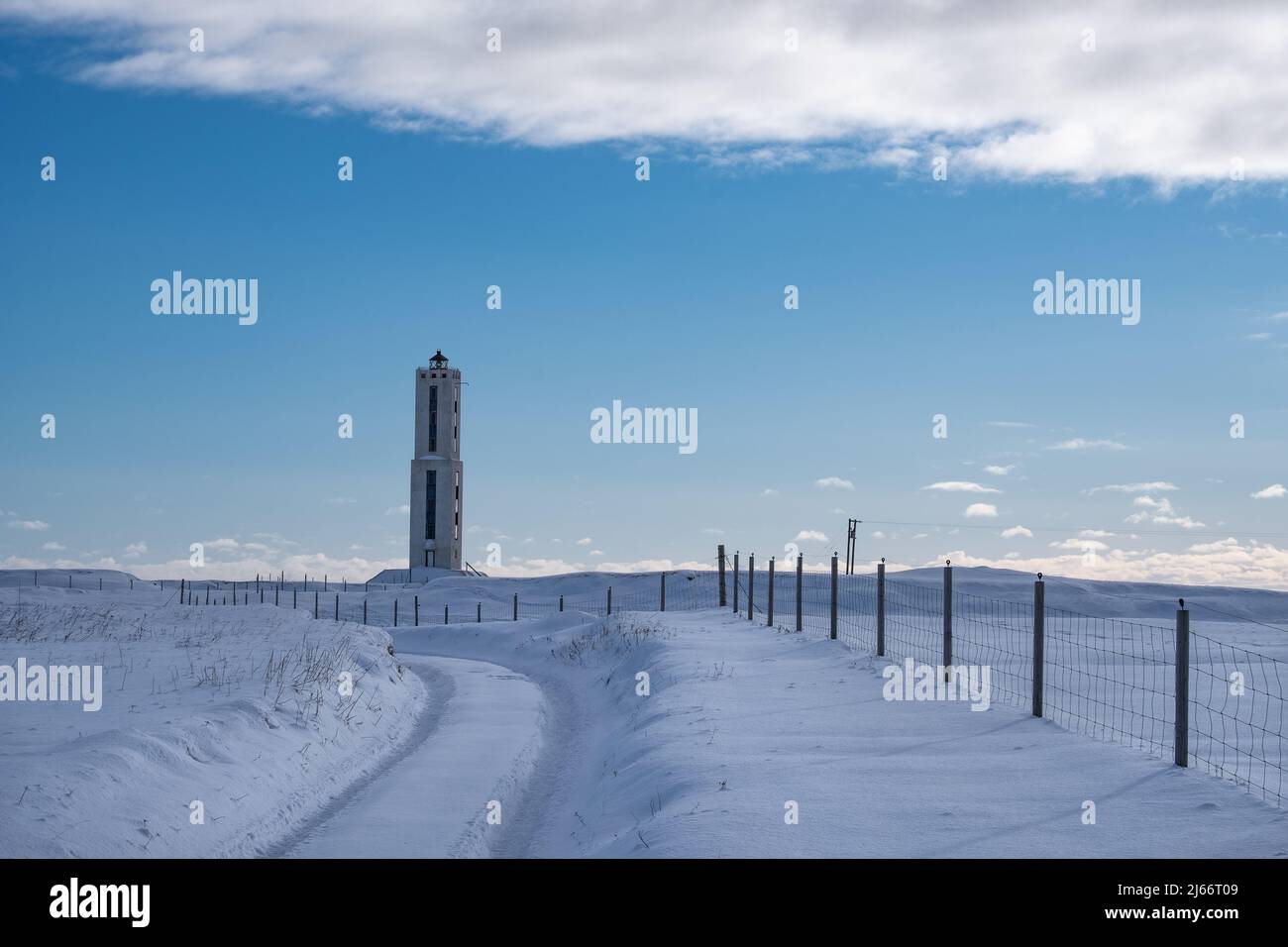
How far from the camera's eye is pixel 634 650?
25.5 m

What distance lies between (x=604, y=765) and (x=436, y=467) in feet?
200

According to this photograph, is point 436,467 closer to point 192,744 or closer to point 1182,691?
point 192,744

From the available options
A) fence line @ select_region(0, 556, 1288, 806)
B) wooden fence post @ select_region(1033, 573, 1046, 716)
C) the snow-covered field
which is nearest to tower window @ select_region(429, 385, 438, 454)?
fence line @ select_region(0, 556, 1288, 806)

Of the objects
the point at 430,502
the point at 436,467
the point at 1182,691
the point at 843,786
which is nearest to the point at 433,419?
the point at 436,467

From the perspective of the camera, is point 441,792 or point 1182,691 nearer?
point 1182,691

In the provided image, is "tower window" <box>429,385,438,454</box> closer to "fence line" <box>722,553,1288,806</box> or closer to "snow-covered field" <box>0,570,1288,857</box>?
"fence line" <box>722,553,1288,806</box>

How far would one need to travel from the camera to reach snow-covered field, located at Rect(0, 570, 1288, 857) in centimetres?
898

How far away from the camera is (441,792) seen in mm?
12586

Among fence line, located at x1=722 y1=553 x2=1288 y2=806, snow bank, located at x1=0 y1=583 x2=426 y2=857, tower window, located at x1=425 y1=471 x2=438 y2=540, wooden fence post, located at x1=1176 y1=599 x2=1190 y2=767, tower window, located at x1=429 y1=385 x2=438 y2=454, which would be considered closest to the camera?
snow bank, located at x1=0 y1=583 x2=426 y2=857

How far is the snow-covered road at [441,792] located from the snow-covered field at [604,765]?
5 cm

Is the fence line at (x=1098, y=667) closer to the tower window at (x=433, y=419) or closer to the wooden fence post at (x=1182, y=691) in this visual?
the wooden fence post at (x=1182, y=691)

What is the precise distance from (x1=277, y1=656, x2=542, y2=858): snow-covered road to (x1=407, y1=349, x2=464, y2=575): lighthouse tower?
5377 centimetres
